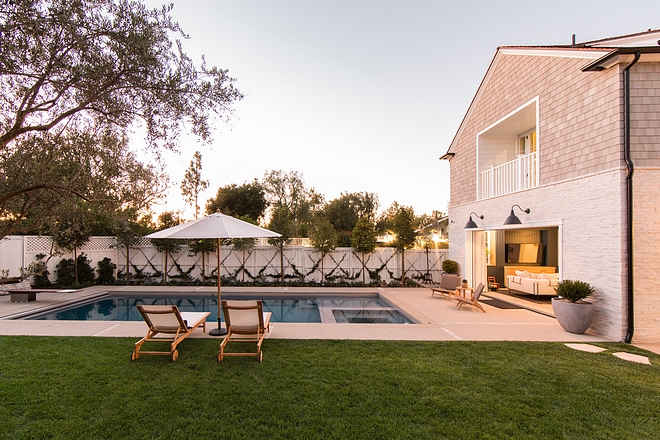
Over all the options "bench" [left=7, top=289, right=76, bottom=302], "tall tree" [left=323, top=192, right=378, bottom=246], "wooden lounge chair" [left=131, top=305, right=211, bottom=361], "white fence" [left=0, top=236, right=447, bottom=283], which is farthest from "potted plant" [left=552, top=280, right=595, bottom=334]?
"tall tree" [left=323, top=192, right=378, bottom=246]

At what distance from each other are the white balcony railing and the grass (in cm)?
566

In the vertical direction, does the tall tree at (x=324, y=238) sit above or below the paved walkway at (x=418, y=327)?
above

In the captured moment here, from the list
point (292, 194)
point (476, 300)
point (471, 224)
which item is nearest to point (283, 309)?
point (476, 300)

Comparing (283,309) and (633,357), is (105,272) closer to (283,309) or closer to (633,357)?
(283,309)

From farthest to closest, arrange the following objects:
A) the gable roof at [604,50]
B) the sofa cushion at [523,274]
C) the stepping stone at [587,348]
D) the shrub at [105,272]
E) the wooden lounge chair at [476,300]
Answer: the shrub at [105,272] < the sofa cushion at [523,274] < the wooden lounge chair at [476,300] < the gable roof at [604,50] < the stepping stone at [587,348]

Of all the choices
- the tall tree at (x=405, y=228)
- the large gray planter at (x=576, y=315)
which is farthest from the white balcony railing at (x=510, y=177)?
the large gray planter at (x=576, y=315)

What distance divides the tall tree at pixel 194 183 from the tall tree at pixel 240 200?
6872 mm

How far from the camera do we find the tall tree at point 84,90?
11.3ft

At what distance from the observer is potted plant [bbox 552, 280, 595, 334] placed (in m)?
6.98

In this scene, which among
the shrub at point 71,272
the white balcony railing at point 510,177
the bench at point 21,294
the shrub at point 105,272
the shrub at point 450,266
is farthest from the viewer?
the shrub at point 105,272

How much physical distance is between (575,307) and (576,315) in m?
0.17

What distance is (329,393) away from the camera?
13.6 ft

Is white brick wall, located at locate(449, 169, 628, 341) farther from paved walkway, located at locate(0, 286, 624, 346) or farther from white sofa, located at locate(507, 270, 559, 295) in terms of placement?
white sofa, located at locate(507, 270, 559, 295)

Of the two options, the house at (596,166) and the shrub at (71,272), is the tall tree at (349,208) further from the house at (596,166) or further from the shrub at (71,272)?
the house at (596,166)
